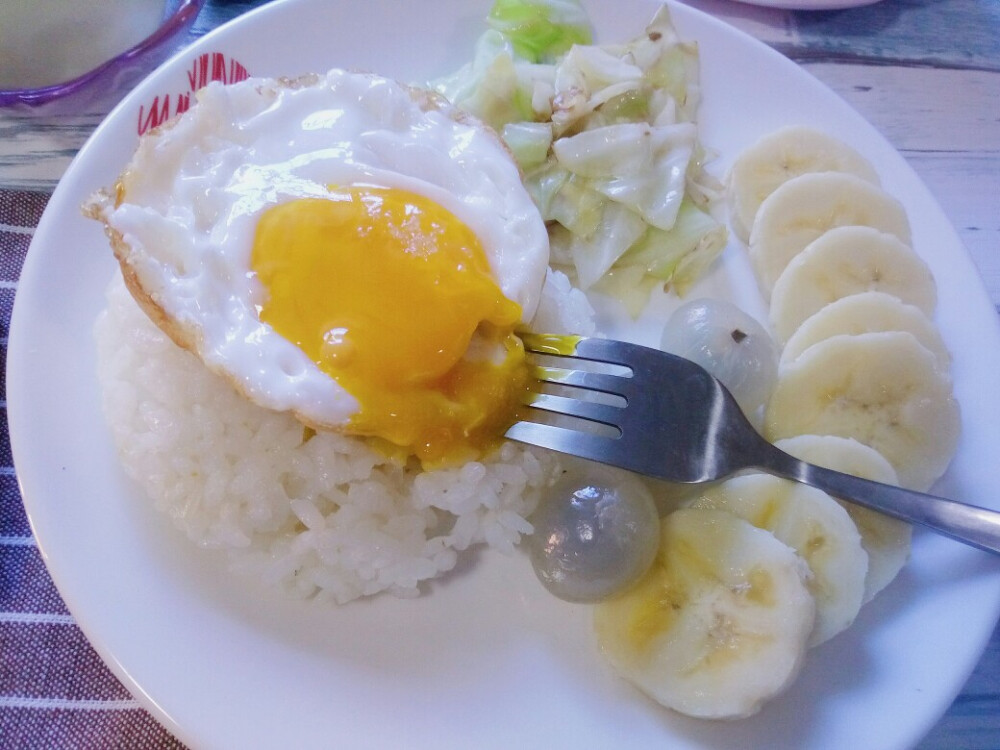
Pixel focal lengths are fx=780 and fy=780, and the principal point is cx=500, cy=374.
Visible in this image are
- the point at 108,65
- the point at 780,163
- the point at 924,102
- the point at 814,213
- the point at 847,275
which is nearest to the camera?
the point at 847,275

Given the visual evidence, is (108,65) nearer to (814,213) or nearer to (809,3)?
(814,213)

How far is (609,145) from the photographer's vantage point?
6.93 ft

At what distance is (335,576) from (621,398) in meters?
0.69

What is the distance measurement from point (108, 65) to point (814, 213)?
1.97m

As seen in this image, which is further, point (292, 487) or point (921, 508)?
point (292, 487)

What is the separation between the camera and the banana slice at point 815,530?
1448 millimetres

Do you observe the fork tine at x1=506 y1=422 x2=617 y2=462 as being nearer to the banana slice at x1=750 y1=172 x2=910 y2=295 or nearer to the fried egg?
the fried egg

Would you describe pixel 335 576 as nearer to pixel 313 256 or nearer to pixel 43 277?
pixel 313 256

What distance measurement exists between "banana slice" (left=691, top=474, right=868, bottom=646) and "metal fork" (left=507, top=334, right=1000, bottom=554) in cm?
4


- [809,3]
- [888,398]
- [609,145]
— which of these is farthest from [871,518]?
[809,3]

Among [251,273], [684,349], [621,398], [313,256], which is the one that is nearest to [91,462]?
[251,273]

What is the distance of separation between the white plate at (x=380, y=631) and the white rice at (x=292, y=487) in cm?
6

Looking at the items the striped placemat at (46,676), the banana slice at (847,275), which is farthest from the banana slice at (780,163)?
the striped placemat at (46,676)

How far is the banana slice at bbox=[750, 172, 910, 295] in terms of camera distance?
193 cm
